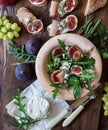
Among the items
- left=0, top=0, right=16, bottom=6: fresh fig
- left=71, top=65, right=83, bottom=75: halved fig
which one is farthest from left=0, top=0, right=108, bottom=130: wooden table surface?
left=71, top=65, right=83, bottom=75: halved fig

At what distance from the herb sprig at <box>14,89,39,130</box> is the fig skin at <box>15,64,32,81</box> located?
0.18ft

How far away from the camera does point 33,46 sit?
4.47 feet

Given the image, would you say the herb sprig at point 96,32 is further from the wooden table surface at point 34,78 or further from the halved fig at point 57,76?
the halved fig at point 57,76

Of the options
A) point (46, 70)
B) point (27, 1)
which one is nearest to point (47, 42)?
point (46, 70)

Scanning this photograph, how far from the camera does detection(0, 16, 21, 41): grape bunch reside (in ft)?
4.61

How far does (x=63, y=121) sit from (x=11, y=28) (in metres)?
0.42

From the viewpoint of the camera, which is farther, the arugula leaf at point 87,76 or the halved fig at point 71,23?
the halved fig at point 71,23

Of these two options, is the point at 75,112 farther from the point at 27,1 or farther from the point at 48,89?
the point at 27,1

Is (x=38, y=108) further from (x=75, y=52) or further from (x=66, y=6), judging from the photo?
(x=66, y=6)

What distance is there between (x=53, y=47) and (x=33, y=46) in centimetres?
9

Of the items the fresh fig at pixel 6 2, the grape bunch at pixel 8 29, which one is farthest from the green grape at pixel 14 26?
the fresh fig at pixel 6 2

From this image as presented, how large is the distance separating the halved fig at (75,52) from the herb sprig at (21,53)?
0.50 feet

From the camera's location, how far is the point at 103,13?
1408mm

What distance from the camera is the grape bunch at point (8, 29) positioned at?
1406 millimetres
